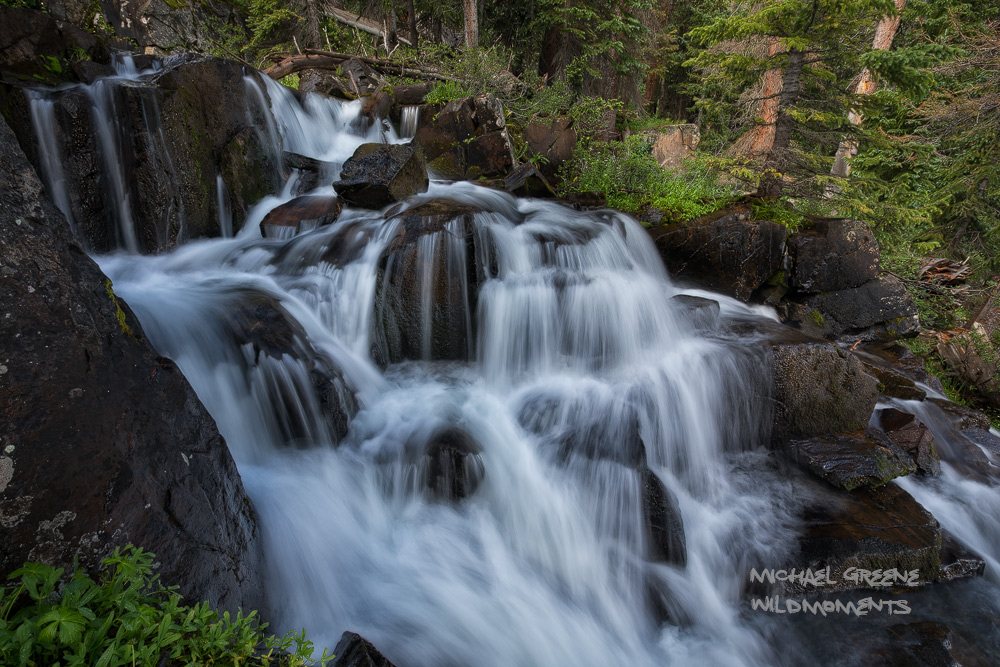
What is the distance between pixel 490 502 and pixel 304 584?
1530mm

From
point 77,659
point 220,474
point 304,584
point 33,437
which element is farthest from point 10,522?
point 304,584

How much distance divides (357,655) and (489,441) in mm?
2429

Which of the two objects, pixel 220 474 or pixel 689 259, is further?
pixel 689 259

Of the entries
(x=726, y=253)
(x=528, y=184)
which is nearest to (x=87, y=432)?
(x=726, y=253)

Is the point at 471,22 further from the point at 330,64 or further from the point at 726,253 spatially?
the point at 726,253

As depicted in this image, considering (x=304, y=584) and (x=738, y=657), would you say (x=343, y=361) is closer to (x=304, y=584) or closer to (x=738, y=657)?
(x=304, y=584)

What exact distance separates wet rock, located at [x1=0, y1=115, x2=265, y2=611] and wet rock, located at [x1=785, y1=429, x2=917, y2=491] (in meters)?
4.71

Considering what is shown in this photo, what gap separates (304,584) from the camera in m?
3.20

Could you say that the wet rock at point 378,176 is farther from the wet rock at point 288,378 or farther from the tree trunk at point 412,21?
the tree trunk at point 412,21

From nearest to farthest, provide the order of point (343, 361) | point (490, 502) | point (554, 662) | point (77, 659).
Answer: point (77, 659)
point (554, 662)
point (490, 502)
point (343, 361)

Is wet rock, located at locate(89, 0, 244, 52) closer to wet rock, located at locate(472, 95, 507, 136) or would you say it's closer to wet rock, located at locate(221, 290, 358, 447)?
wet rock, located at locate(472, 95, 507, 136)

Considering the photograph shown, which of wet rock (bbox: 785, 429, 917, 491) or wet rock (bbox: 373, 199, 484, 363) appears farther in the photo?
wet rock (bbox: 373, 199, 484, 363)

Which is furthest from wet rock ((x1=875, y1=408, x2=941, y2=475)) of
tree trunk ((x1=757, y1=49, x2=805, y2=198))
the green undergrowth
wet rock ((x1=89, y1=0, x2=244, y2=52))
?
wet rock ((x1=89, y1=0, x2=244, y2=52))

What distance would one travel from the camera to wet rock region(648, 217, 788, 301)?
286 inches
